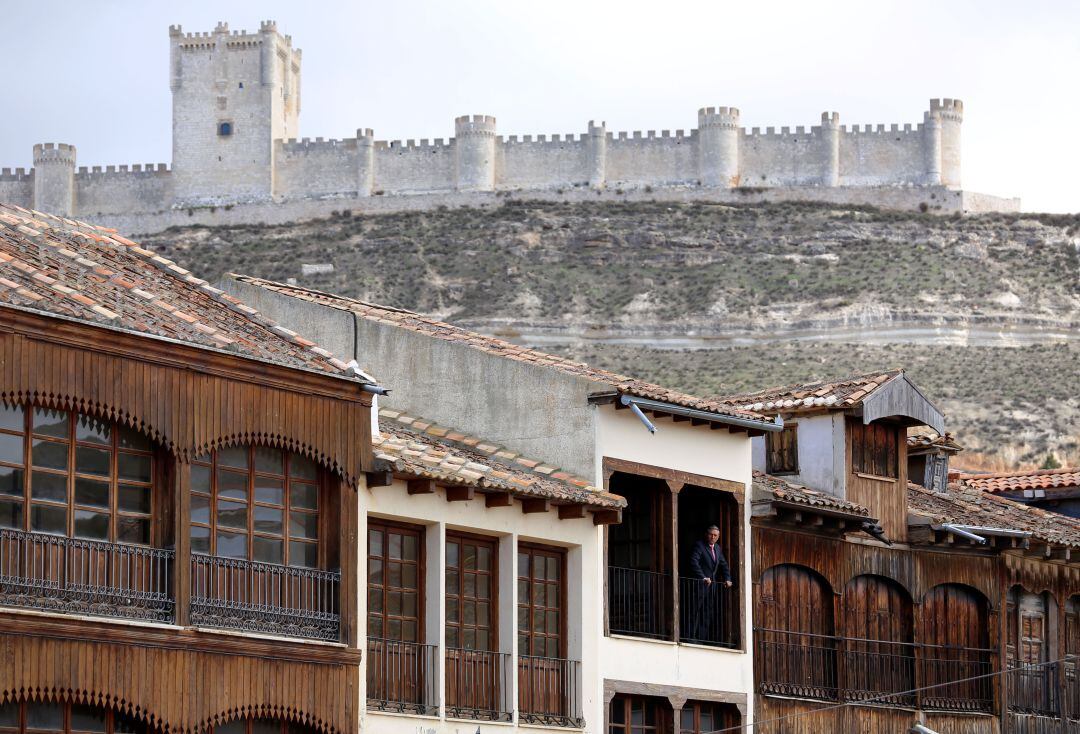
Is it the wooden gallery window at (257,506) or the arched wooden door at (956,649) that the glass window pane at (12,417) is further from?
the arched wooden door at (956,649)

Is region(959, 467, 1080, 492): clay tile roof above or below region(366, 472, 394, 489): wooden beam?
above

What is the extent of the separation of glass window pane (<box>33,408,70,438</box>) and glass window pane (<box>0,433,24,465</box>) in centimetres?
21

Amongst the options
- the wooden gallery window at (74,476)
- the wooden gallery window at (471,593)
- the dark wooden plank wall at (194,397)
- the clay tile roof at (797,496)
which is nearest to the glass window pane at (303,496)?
the dark wooden plank wall at (194,397)

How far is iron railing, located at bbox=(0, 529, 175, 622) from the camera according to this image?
18.7m

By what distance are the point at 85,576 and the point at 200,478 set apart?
1.78 metres

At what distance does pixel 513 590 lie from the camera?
934 inches

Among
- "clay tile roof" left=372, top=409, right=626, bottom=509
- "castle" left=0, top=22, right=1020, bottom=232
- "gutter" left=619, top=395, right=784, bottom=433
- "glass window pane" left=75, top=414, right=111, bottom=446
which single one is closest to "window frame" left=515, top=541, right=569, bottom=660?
"clay tile roof" left=372, top=409, right=626, bottom=509

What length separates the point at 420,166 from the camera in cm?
11100

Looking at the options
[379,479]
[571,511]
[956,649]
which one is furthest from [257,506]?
[956,649]

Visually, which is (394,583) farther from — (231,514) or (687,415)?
(687,415)

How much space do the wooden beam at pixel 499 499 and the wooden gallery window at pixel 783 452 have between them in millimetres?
7411

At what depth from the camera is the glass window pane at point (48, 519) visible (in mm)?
19031

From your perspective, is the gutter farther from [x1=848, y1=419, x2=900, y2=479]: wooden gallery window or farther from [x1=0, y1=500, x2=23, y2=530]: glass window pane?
[x1=0, y1=500, x2=23, y2=530]: glass window pane

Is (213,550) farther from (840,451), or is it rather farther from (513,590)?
(840,451)
